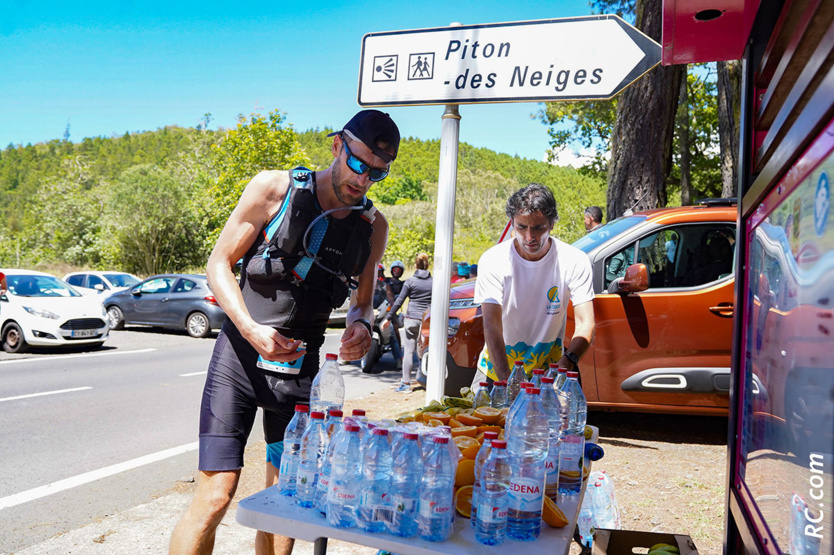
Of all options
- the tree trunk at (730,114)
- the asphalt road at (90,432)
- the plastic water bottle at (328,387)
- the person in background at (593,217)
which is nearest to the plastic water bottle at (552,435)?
the plastic water bottle at (328,387)

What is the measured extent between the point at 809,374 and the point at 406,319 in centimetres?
890

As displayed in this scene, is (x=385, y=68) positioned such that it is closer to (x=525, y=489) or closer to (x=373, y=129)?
(x=373, y=129)

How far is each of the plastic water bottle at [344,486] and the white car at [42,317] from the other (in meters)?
12.7

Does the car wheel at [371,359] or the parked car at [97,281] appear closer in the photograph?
the car wheel at [371,359]

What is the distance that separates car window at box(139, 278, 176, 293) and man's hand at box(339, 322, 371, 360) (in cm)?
1518

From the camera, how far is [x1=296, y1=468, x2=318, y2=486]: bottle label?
2012 mm

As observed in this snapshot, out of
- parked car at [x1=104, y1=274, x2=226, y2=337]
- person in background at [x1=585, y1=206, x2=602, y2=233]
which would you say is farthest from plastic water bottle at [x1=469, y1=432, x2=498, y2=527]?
parked car at [x1=104, y1=274, x2=226, y2=337]

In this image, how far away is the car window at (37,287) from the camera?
42.6 feet

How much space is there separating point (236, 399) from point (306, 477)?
803 mm

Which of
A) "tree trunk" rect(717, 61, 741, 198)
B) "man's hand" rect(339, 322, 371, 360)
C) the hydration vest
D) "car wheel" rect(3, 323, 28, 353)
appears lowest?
"car wheel" rect(3, 323, 28, 353)

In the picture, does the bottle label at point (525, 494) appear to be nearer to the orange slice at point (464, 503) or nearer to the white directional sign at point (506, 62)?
the orange slice at point (464, 503)

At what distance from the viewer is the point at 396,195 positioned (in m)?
95.3

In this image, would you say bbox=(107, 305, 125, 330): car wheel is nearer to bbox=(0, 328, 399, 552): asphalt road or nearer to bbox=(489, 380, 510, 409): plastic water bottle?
bbox=(0, 328, 399, 552): asphalt road

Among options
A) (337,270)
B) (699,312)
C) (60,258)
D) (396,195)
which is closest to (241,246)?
(337,270)
